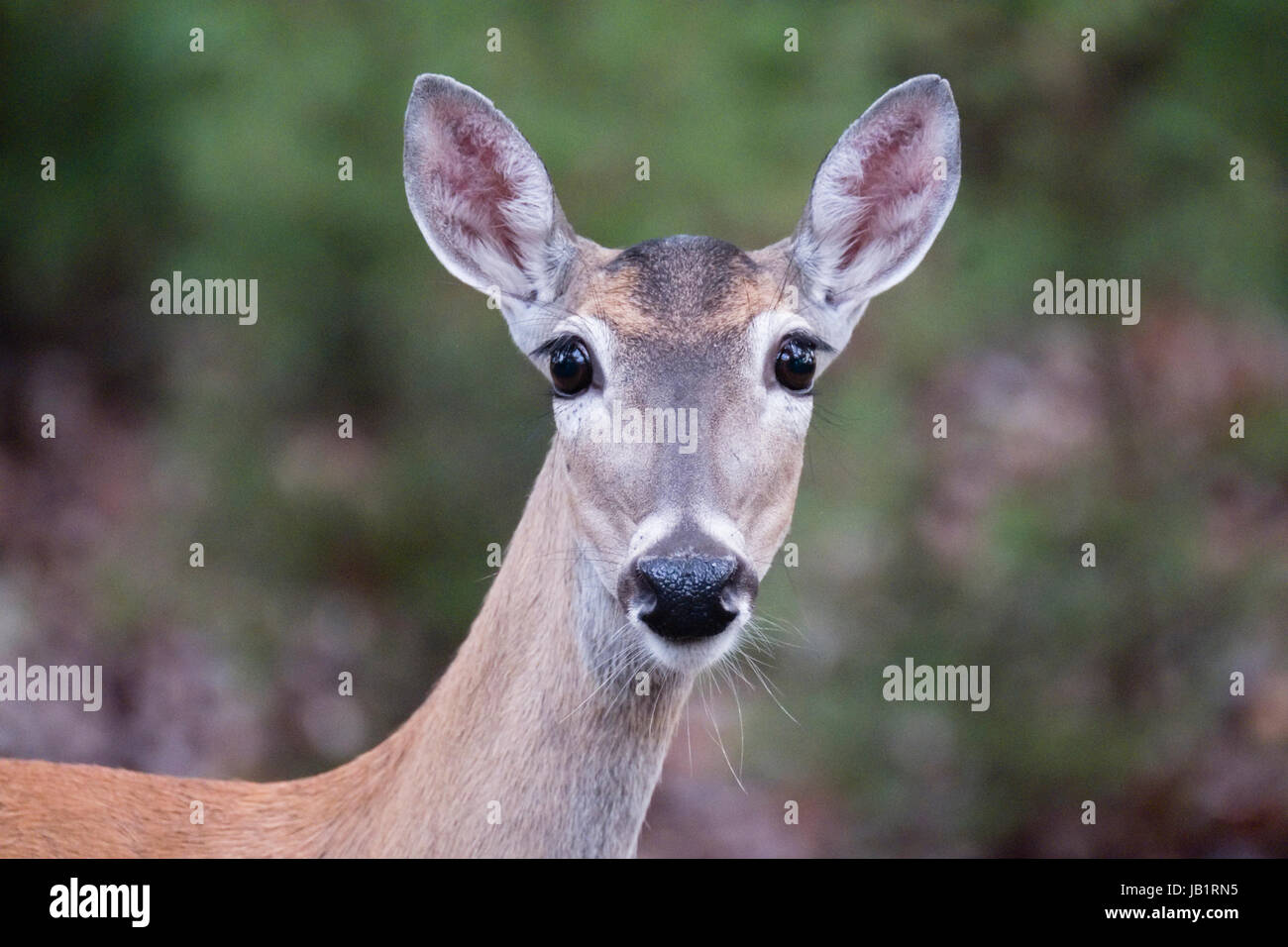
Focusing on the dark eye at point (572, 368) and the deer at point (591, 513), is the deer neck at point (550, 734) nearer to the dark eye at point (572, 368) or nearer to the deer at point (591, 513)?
the deer at point (591, 513)

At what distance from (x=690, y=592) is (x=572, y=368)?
36.8 inches

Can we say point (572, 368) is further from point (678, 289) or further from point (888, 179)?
point (888, 179)

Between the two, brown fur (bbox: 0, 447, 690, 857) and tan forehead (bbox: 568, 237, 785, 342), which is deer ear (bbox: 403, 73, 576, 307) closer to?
tan forehead (bbox: 568, 237, 785, 342)

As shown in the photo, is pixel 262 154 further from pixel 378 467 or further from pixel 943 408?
pixel 943 408

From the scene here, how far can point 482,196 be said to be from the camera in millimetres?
5254

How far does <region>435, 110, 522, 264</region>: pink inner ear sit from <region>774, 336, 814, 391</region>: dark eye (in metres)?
0.96

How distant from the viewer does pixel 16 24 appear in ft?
32.7

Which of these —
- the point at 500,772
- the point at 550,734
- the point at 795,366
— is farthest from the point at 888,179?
the point at 500,772

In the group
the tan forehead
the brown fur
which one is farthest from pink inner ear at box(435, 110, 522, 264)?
the brown fur

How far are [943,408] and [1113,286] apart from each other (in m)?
1.72

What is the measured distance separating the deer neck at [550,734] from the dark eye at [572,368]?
234mm

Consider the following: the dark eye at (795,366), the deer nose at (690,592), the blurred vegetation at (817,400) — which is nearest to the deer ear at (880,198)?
the dark eye at (795,366)

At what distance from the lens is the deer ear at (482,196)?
16.8 feet

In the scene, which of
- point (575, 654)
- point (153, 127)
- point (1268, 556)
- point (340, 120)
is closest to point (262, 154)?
point (340, 120)
